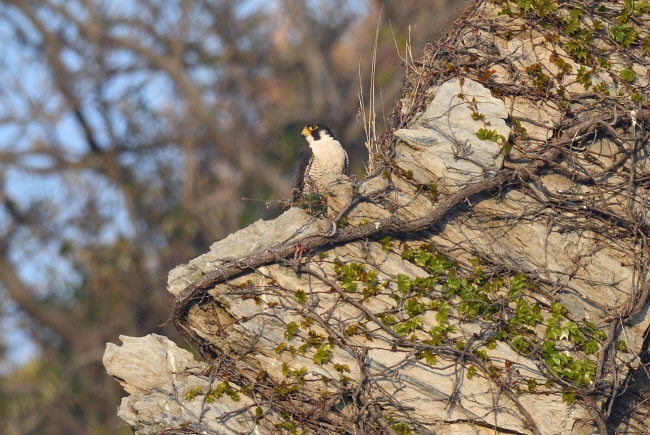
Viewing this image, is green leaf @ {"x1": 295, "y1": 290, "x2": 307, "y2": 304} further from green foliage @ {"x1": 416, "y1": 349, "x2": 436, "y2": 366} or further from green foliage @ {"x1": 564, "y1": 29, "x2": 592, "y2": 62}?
green foliage @ {"x1": 564, "y1": 29, "x2": 592, "y2": 62}

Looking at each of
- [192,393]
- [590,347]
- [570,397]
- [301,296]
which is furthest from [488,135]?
[192,393]

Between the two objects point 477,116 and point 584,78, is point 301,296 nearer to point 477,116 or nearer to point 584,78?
point 477,116

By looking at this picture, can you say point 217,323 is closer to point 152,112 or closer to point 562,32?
point 562,32

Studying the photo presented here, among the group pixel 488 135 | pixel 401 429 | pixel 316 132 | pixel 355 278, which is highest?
pixel 316 132

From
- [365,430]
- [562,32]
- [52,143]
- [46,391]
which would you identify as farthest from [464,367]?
[52,143]

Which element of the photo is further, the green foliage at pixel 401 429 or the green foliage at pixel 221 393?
the green foliage at pixel 221 393

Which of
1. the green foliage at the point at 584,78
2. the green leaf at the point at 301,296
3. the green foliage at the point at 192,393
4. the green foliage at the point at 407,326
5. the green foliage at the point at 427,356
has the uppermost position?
the green foliage at the point at 584,78

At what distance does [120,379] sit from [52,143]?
15.5 m

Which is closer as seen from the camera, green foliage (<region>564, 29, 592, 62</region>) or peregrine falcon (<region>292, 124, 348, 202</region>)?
green foliage (<region>564, 29, 592, 62</region>)

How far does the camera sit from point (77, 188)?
68.3 ft

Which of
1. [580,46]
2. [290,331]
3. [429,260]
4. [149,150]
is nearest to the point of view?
[290,331]

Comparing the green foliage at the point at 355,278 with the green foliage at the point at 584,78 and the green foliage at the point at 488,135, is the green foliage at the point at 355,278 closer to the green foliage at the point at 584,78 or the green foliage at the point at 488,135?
the green foliage at the point at 488,135

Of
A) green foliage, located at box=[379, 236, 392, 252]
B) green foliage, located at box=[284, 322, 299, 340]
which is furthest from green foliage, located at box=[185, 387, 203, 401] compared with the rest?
green foliage, located at box=[379, 236, 392, 252]

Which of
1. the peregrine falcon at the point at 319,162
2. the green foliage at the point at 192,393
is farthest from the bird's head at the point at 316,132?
the green foliage at the point at 192,393
